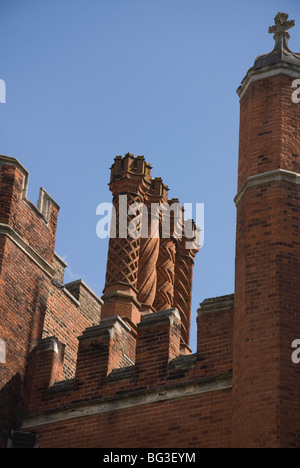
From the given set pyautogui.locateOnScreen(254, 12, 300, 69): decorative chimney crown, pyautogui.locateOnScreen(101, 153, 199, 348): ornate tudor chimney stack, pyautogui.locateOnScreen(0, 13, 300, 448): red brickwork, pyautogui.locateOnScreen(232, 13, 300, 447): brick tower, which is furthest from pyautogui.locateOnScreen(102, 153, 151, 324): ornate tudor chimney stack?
pyautogui.locateOnScreen(254, 12, 300, 69): decorative chimney crown

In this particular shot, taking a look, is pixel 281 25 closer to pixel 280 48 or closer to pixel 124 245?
pixel 280 48

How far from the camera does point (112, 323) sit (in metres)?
17.8

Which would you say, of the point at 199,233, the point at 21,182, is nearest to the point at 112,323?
the point at 21,182

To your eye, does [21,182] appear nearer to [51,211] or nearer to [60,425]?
[51,211]

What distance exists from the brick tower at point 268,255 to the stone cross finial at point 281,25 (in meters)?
0.02

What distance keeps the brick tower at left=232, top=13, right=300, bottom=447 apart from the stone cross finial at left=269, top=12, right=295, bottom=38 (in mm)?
16

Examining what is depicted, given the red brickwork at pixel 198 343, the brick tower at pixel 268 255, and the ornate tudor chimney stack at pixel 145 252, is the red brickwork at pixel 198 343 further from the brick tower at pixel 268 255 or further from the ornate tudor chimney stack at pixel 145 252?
the ornate tudor chimney stack at pixel 145 252

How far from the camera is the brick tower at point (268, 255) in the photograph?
14727mm

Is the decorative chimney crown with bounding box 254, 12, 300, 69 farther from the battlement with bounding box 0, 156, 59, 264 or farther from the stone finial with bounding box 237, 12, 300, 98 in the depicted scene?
the battlement with bounding box 0, 156, 59, 264

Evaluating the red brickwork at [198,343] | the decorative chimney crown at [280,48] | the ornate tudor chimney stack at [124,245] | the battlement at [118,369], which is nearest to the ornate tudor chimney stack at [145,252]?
the ornate tudor chimney stack at [124,245]
